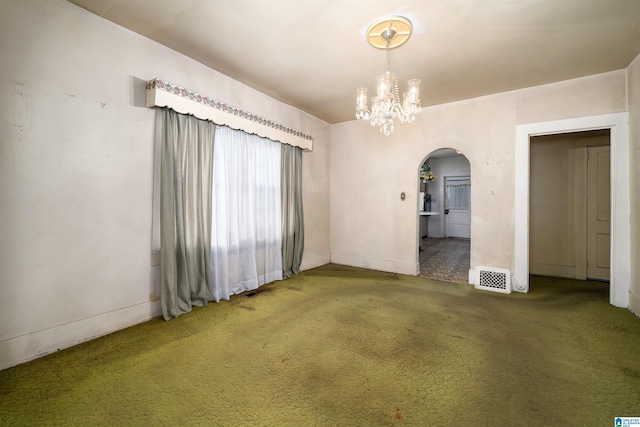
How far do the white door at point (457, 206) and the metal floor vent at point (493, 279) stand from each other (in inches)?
223

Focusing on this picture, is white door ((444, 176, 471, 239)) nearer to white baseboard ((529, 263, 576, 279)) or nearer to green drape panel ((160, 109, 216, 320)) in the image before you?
white baseboard ((529, 263, 576, 279))

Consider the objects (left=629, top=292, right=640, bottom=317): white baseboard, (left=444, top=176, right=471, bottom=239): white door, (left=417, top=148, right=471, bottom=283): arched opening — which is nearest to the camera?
(left=629, top=292, right=640, bottom=317): white baseboard

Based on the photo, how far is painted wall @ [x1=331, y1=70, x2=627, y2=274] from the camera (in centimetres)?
353

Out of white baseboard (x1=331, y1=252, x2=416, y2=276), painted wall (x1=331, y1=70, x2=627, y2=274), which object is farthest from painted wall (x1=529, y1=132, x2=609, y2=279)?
white baseboard (x1=331, y1=252, x2=416, y2=276)

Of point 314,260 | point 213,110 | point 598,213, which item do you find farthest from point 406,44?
point 598,213

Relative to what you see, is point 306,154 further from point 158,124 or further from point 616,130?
point 616,130

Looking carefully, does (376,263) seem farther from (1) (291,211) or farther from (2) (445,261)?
(1) (291,211)

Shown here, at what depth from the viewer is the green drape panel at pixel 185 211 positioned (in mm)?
2734

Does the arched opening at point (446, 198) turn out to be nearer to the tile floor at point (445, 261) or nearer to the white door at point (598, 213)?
the tile floor at point (445, 261)

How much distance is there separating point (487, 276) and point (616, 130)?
229 centimetres

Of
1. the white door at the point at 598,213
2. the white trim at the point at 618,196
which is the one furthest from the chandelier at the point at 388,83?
the white door at the point at 598,213

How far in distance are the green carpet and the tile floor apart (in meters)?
1.32

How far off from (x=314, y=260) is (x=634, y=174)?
14.2 feet

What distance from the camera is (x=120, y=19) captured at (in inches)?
95.0
